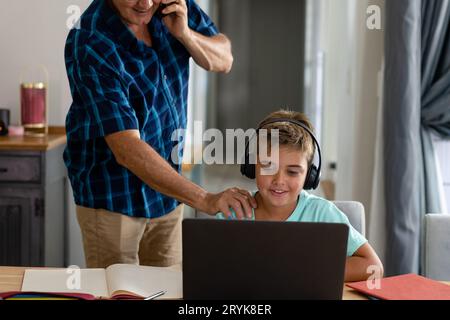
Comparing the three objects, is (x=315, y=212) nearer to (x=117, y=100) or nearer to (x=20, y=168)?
(x=117, y=100)

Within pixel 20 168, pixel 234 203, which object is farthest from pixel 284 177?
pixel 20 168

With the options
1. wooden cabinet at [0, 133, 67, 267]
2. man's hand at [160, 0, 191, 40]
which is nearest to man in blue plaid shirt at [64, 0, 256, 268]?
man's hand at [160, 0, 191, 40]

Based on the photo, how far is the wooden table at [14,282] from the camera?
59.1 inches

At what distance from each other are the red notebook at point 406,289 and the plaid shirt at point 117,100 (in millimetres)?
725

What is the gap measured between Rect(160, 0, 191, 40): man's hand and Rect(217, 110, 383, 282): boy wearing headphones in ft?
1.24

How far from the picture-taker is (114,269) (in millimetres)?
1614

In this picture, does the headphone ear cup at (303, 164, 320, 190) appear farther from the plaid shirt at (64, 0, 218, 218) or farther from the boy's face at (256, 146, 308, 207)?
the plaid shirt at (64, 0, 218, 218)

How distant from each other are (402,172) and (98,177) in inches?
59.8

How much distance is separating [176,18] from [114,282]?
769 mm

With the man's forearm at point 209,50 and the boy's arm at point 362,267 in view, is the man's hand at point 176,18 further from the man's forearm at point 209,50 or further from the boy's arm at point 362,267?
the boy's arm at point 362,267

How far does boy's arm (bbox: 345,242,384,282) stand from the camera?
162 centimetres

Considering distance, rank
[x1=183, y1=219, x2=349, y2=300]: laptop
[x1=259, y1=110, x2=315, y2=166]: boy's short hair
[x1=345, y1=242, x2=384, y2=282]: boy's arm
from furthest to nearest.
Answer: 1. [x1=259, y1=110, x2=315, y2=166]: boy's short hair
2. [x1=345, y1=242, x2=384, y2=282]: boy's arm
3. [x1=183, y1=219, x2=349, y2=300]: laptop

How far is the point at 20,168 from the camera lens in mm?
2939

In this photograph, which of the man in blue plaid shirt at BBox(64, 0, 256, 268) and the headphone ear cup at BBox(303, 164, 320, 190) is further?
the man in blue plaid shirt at BBox(64, 0, 256, 268)
